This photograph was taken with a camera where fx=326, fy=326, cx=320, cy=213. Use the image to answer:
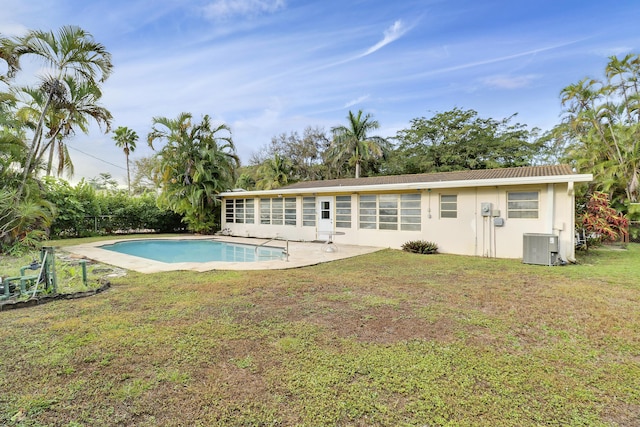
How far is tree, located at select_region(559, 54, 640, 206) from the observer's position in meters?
14.7

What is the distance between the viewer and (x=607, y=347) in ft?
11.4

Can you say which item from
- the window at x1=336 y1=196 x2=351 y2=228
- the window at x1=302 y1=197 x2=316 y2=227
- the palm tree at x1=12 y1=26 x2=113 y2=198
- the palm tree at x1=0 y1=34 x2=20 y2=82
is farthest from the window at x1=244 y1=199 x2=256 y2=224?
the palm tree at x1=0 y1=34 x2=20 y2=82

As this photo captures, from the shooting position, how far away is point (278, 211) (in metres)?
16.0

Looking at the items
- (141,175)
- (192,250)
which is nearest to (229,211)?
(192,250)

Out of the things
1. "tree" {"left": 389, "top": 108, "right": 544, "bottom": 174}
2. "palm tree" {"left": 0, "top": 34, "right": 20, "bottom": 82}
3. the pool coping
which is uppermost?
"tree" {"left": 389, "top": 108, "right": 544, "bottom": 174}

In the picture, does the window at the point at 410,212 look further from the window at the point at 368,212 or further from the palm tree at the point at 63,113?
the palm tree at the point at 63,113

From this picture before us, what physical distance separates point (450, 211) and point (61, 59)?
12736 mm

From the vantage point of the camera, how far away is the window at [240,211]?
17.3 m

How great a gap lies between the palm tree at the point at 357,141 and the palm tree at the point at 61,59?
18.1m

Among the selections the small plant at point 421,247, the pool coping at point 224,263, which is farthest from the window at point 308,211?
the small plant at point 421,247

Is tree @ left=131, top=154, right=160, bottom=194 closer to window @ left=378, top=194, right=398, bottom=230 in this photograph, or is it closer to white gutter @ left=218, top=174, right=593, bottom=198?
white gutter @ left=218, top=174, right=593, bottom=198

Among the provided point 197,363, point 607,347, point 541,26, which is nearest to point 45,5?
point 197,363

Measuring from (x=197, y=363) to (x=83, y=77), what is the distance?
1075 centimetres

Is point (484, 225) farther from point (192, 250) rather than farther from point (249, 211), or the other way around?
point (249, 211)
